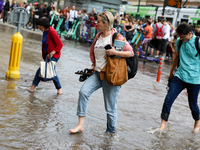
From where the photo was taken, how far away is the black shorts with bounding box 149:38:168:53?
1516 cm

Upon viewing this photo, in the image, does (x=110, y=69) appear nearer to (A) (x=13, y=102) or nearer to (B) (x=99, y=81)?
(B) (x=99, y=81)

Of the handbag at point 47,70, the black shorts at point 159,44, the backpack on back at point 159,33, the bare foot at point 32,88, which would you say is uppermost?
the backpack on back at point 159,33

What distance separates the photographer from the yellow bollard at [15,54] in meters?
6.82

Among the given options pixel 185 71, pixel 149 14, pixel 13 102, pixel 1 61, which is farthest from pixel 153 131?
pixel 149 14

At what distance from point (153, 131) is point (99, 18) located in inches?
85.5

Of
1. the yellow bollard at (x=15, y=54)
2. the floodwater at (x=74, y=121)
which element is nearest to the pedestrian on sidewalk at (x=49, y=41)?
the floodwater at (x=74, y=121)

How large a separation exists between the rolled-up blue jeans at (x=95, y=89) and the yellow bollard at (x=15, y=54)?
3237mm

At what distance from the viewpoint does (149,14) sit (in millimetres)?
28047

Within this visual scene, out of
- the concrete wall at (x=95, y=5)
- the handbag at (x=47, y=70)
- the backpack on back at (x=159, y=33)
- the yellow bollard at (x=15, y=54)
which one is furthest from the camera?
the concrete wall at (x=95, y=5)

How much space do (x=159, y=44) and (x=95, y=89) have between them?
1164cm

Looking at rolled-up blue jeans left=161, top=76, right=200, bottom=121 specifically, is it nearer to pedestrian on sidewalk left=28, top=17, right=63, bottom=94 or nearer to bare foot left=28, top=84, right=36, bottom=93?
pedestrian on sidewalk left=28, top=17, right=63, bottom=94

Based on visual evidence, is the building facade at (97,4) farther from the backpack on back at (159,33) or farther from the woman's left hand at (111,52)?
the woman's left hand at (111,52)

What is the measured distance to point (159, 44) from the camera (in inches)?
601

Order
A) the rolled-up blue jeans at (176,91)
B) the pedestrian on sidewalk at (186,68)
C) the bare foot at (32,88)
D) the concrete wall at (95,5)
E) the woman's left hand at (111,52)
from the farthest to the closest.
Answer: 1. the concrete wall at (95,5)
2. the bare foot at (32,88)
3. the rolled-up blue jeans at (176,91)
4. the pedestrian on sidewalk at (186,68)
5. the woman's left hand at (111,52)
